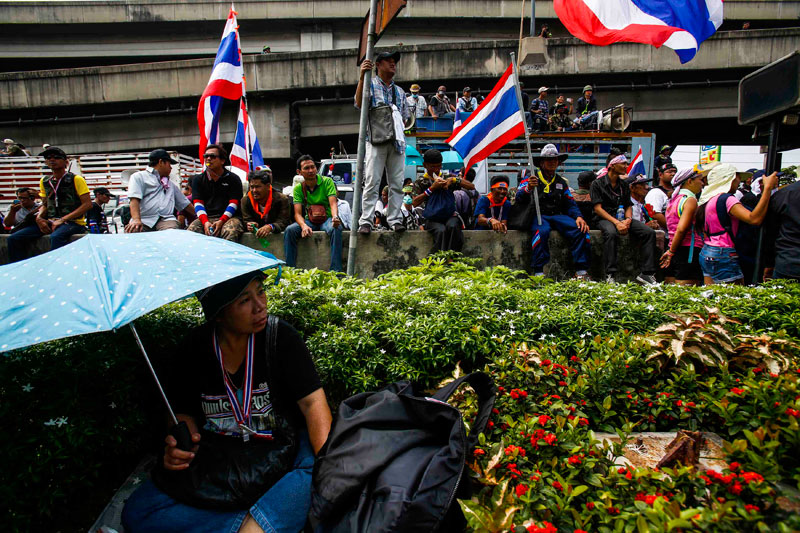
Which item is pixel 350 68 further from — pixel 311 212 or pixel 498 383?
pixel 498 383

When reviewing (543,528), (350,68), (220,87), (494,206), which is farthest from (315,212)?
(350,68)

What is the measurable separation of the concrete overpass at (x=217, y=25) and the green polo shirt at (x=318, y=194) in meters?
21.9

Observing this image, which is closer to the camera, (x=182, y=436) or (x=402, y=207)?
(x=182, y=436)

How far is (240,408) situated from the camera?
2.43 m

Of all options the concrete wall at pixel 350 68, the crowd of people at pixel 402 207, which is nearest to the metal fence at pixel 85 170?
the concrete wall at pixel 350 68

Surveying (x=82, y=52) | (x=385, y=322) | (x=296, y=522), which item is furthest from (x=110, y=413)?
(x=82, y=52)

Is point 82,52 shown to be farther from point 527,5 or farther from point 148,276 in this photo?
point 148,276

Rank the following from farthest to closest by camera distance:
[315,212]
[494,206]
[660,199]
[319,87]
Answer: [319,87]
[660,199]
[494,206]
[315,212]

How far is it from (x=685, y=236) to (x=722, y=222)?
693 mm

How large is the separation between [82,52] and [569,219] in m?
31.1

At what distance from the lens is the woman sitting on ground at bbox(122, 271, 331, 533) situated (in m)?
2.26

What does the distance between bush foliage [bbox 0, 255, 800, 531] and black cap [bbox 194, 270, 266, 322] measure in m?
0.69

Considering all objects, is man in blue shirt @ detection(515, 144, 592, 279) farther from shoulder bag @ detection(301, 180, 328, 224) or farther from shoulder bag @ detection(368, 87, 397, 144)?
shoulder bag @ detection(301, 180, 328, 224)

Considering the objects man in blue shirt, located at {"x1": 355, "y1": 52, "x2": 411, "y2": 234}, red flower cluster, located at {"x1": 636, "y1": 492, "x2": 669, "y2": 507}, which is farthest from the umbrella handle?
man in blue shirt, located at {"x1": 355, "y1": 52, "x2": 411, "y2": 234}
